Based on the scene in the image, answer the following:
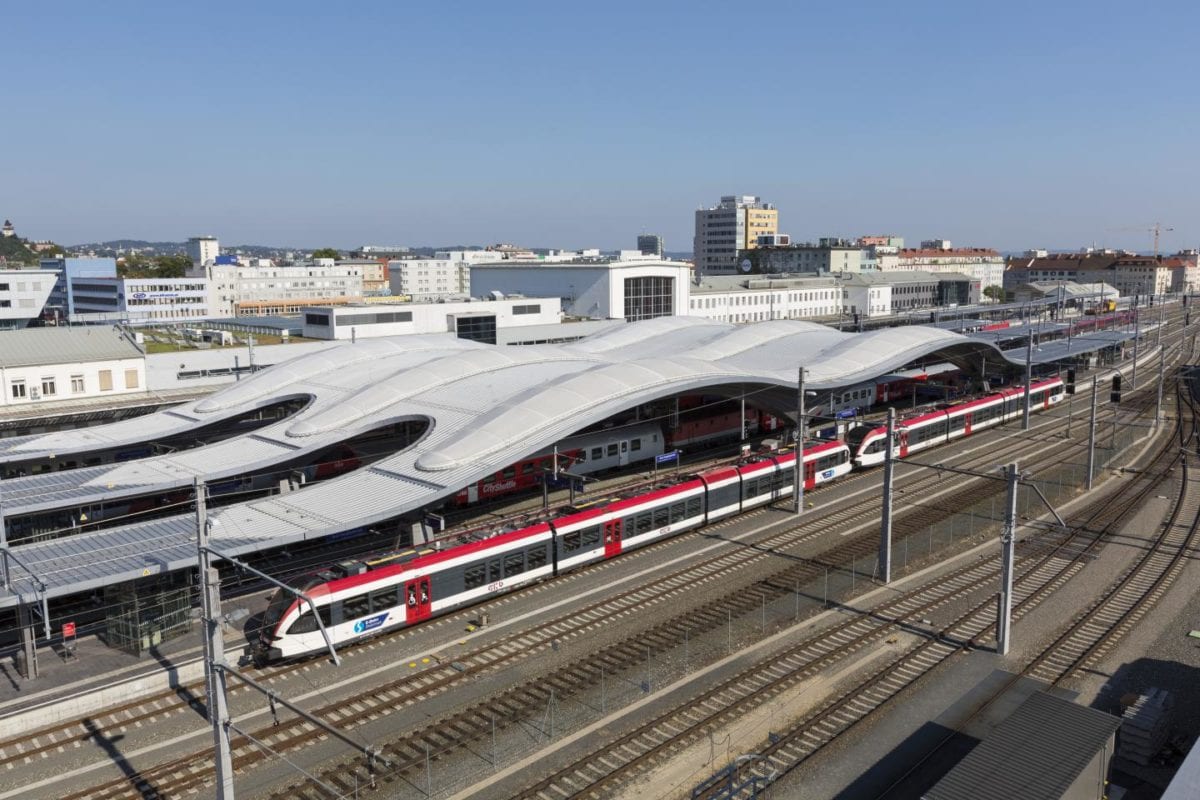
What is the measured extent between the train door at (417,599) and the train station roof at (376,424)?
3.25m

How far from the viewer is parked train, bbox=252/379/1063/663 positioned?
23797 mm

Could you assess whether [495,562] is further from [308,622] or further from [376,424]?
[376,424]

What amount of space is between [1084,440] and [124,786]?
172 feet

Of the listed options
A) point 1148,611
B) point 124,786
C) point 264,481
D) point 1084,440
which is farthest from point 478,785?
point 1084,440

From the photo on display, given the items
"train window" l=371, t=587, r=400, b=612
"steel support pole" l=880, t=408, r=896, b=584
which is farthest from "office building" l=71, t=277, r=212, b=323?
"steel support pole" l=880, t=408, r=896, b=584

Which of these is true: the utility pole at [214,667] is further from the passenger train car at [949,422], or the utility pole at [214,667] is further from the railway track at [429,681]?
the passenger train car at [949,422]

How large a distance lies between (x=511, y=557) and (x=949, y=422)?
33.4 metres

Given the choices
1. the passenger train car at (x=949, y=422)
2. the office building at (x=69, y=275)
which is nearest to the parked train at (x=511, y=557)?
the passenger train car at (x=949, y=422)

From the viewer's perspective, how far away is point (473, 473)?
102 feet

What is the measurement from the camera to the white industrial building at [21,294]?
91.8 m

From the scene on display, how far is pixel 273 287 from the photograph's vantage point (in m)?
144

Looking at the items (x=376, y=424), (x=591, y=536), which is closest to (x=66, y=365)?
(x=376, y=424)

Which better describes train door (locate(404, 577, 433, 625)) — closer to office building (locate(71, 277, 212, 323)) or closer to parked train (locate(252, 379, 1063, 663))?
parked train (locate(252, 379, 1063, 663))

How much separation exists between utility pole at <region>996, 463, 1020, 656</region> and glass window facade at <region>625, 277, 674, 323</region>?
71.6 meters
